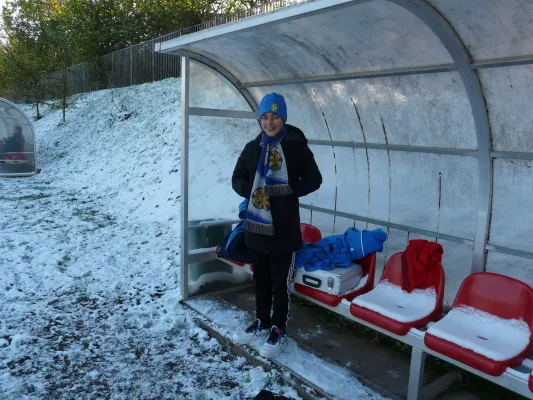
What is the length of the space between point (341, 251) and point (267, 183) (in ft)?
3.54

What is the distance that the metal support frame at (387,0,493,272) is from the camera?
104 inches

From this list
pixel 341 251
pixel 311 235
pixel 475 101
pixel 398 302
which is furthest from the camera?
pixel 311 235

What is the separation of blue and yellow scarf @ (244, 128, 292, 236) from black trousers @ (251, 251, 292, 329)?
0.30 m

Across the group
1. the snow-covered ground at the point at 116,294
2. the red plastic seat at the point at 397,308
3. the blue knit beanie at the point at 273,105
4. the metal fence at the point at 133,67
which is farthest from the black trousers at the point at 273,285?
the metal fence at the point at 133,67

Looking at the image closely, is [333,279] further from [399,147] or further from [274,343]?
[399,147]

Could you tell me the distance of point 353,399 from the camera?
2881 millimetres

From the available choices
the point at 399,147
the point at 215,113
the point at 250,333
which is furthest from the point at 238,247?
the point at 399,147

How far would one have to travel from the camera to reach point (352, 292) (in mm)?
3516

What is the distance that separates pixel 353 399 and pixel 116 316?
8.26ft

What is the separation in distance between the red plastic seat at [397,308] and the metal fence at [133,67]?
45.1 ft

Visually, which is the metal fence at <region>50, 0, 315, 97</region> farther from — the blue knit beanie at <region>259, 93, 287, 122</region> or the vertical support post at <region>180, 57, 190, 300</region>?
the blue knit beanie at <region>259, 93, 287, 122</region>

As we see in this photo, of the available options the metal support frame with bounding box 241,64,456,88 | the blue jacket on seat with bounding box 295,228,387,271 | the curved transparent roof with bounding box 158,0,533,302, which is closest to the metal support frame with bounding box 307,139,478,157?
the curved transparent roof with bounding box 158,0,533,302

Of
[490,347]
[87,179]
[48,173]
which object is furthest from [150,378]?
[48,173]

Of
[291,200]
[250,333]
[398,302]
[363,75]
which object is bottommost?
[250,333]
